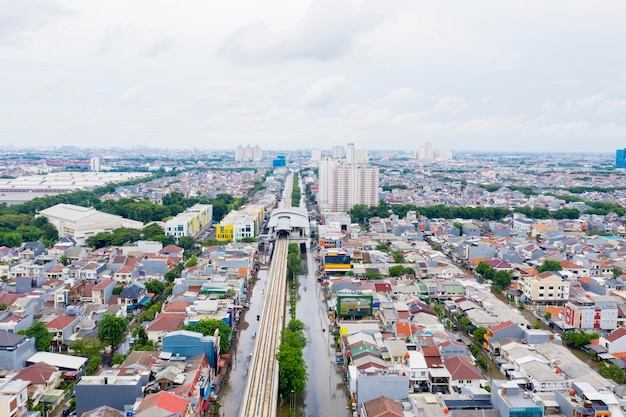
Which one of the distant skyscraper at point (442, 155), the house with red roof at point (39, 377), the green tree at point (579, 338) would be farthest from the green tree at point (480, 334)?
the distant skyscraper at point (442, 155)

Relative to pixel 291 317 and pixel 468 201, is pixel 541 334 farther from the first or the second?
pixel 468 201

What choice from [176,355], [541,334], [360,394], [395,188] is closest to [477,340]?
[541,334]

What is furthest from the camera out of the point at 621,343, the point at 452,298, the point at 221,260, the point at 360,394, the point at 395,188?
the point at 395,188

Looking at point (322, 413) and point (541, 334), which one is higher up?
point (541, 334)

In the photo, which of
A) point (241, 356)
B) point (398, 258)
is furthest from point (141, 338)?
point (398, 258)

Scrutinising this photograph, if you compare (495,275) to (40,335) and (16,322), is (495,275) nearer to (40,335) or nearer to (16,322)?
(40,335)

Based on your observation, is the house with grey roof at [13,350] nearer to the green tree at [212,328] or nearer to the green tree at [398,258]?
the green tree at [212,328]
